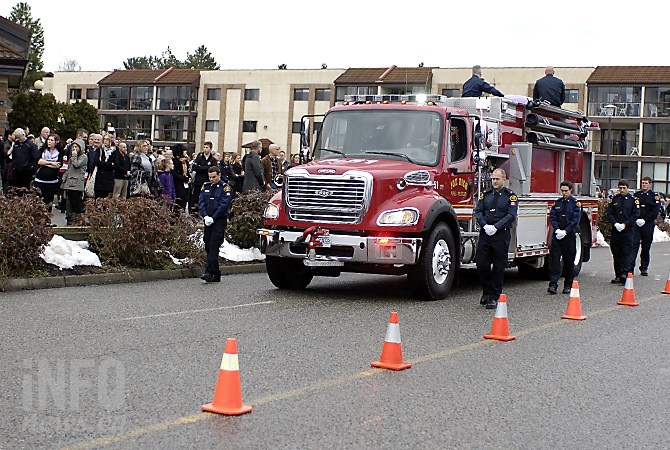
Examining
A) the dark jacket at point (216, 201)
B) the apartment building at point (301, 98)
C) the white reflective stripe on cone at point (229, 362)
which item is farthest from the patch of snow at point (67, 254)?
the apartment building at point (301, 98)

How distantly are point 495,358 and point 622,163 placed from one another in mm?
64731

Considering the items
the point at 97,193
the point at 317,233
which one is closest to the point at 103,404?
the point at 317,233

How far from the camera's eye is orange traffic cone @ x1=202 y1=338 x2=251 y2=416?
20.7ft

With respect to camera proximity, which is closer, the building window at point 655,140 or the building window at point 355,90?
the building window at point 655,140

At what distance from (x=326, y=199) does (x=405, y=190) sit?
44.1 inches

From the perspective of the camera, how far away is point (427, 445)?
598 cm

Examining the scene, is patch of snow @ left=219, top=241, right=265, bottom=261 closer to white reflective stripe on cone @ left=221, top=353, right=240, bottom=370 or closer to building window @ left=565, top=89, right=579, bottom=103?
white reflective stripe on cone @ left=221, top=353, right=240, bottom=370

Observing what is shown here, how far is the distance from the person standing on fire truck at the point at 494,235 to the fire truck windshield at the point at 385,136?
110 cm

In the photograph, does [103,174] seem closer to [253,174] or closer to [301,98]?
[253,174]

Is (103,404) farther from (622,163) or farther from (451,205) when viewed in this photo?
(622,163)

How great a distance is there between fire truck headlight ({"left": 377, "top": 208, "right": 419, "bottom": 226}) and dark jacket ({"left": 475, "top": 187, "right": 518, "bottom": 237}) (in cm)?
101

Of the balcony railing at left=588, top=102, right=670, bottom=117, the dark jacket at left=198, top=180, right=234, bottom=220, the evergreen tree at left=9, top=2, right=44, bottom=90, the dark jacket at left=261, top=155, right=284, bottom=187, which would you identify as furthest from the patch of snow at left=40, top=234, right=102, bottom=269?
the evergreen tree at left=9, top=2, right=44, bottom=90

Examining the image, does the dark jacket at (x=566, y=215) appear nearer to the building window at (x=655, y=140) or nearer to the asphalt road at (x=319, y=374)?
the asphalt road at (x=319, y=374)

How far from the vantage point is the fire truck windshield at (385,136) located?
14.2 meters
